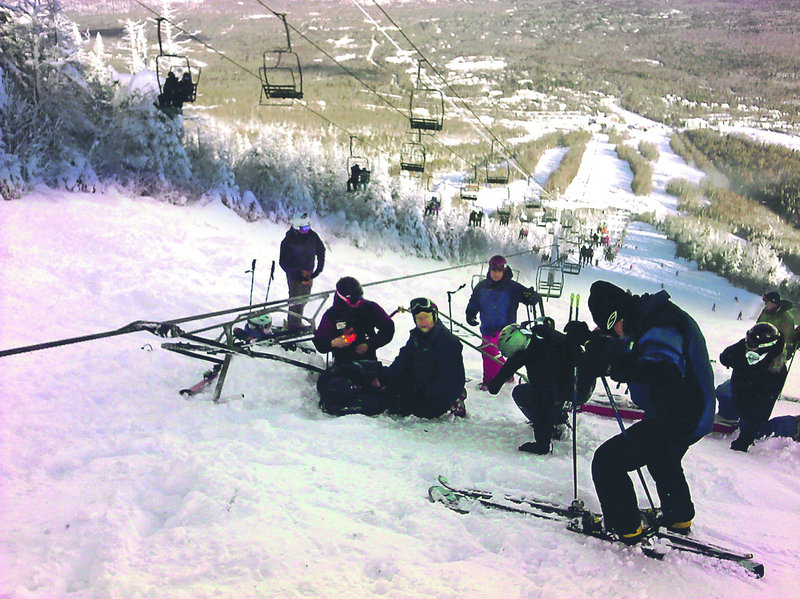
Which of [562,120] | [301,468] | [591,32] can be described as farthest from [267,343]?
[591,32]

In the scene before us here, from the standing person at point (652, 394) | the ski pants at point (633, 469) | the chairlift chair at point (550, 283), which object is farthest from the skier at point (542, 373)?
the chairlift chair at point (550, 283)

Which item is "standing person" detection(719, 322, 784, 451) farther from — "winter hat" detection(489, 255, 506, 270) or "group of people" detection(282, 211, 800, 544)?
"winter hat" detection(489, 255, 506, 270)

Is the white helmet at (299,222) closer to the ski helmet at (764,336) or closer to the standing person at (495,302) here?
the standing person at (495,302)

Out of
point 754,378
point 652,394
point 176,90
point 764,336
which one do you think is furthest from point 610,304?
point 176,90

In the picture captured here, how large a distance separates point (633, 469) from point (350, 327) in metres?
3.01

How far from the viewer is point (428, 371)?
15.6 ft

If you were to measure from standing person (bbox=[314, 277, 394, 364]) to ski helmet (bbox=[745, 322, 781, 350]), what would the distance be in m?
3.56

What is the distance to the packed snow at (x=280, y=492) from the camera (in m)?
2.44

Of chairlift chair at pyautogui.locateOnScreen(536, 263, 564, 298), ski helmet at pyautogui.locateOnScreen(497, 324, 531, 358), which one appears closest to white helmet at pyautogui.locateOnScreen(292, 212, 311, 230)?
ski helmet at pyautogui.locateOnScreen(497, 324, 531, 358)

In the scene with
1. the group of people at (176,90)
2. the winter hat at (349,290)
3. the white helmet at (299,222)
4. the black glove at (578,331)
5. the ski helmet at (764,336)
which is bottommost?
the ski helmet at (764,336)

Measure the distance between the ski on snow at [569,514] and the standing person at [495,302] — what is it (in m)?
2.86

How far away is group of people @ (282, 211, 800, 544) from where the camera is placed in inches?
109

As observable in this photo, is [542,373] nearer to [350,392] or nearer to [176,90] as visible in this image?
[350,392]

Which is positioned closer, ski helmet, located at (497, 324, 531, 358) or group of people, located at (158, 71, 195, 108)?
ski helmet, located at (497, 324, 531, 358)
